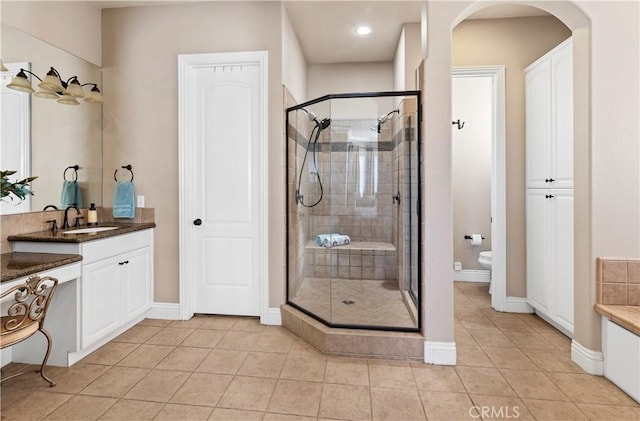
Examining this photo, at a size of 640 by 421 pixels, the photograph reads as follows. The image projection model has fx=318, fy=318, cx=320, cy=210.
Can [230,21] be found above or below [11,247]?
above

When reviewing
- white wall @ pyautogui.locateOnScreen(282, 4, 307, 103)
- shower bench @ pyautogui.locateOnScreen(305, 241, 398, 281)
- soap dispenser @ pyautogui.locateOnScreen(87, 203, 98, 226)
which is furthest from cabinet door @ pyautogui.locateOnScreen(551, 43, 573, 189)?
soap dispenser @ pyautogui.locateOnScreen(87, 203, 98, 226)

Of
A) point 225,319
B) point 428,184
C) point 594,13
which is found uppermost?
point 594,13

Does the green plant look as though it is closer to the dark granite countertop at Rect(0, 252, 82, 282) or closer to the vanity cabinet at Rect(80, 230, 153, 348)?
the dark granite countertop at Rect(0, 252, 82, 282)

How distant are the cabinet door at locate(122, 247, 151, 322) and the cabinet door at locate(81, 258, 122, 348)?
90 mm

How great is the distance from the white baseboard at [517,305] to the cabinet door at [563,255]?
0.48 meters

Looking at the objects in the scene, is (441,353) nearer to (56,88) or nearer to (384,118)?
(384,118)

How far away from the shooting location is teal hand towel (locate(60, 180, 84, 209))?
108 inches

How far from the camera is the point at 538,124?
2934 mm

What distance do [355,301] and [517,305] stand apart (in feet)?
5.72

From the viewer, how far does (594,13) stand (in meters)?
2.07

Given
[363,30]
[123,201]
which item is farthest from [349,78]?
[123,201]

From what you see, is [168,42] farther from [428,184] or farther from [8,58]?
[428,184]

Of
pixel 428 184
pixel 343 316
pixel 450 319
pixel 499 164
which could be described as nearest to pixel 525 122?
pixel 499 164

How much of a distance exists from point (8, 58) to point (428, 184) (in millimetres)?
3192
